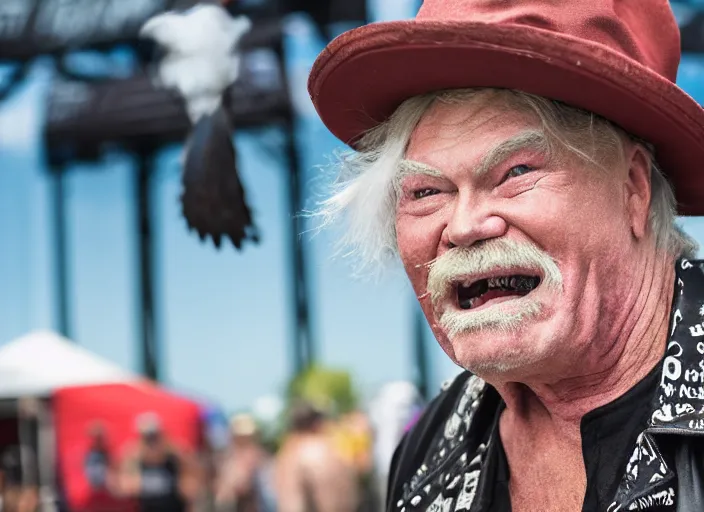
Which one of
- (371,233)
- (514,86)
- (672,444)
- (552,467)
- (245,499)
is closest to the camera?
(672,444)

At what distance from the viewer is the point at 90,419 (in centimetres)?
858

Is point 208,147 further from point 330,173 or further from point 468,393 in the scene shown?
point 468,393

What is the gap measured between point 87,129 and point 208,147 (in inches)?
41.2

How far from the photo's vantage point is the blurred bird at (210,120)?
87.2 inches

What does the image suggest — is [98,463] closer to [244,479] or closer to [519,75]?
[244,479]

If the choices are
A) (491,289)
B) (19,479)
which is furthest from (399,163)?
→ (19,479)

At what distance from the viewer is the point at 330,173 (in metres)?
2.28

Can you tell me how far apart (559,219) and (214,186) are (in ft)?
2.58

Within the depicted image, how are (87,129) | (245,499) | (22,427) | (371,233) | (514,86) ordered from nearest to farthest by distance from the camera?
(514,86) < (371,233) < (87,129) < (245,499) < (22,427)

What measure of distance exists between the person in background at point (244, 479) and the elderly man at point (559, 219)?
20.2 feet

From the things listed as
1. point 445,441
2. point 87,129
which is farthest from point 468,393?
point 87,129

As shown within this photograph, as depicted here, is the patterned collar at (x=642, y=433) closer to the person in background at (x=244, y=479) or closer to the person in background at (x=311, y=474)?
the person in background at (x=311, y=474)

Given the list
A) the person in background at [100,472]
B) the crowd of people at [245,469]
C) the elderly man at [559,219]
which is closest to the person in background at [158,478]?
the crowd of people at [245,469]

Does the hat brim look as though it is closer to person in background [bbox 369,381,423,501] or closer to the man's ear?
the man's ear
